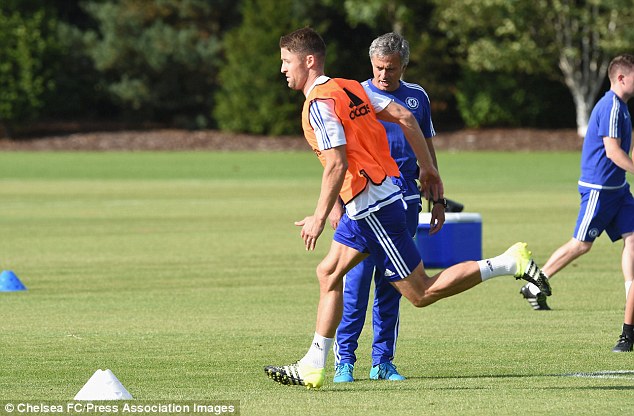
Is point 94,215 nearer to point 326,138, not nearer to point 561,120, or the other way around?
point 326,138

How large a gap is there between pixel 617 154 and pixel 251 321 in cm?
332

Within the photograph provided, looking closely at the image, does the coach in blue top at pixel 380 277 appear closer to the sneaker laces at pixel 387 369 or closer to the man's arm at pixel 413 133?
the sneaker laces at pixel 387 369

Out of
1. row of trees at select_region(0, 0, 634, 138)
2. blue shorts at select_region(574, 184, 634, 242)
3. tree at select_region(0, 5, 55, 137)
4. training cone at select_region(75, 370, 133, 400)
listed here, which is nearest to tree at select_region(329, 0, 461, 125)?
row of trees at select_region(0, 0, 634, 138)

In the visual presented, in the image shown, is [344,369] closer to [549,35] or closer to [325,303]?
[325,303]

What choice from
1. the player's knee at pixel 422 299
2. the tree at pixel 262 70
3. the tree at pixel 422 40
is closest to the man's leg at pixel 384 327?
the player's knee at pixel 422 299

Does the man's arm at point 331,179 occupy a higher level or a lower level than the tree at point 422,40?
lower

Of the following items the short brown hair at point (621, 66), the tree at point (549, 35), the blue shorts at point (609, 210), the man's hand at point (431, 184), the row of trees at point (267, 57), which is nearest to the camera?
the man's hand at point (431, 184)

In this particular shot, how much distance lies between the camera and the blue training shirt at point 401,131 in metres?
8.86

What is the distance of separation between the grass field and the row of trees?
34.6 metres

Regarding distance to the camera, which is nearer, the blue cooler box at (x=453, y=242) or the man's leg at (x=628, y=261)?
the man's leg at (x=628, y=261)

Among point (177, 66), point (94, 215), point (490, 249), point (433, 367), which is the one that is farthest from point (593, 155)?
point (177, 66)

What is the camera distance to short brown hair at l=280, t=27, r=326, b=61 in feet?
25.9

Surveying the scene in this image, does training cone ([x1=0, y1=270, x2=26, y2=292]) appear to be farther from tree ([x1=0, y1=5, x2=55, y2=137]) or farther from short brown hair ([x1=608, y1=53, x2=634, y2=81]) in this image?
tree ([x1=0, y1=5, x2=55, y2=137])

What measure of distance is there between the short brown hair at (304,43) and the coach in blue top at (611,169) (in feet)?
11.0
